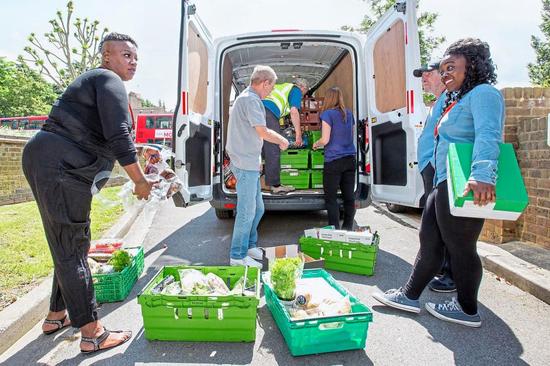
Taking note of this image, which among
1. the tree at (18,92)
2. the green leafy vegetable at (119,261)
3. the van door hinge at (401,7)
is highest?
the tree at (18,92)

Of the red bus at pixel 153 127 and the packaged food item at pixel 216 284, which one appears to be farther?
the red bus at pixel 153 127

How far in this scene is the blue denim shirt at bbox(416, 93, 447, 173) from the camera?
2976mm

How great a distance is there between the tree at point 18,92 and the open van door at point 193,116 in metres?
39.6

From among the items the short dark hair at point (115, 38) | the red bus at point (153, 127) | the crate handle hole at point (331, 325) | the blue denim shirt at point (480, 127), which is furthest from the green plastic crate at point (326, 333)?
the red bus at point (153, 127)

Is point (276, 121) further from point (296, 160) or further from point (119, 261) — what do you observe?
point (119, 261)

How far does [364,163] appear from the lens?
4906 mm

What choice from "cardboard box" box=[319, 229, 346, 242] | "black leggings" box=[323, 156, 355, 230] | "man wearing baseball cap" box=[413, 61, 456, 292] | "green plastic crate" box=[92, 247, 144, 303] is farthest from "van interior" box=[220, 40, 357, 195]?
"green plastic crate" box=[92, 247, 144, 303]

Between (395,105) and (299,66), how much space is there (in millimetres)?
3324

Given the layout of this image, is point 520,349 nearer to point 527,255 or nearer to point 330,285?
point 330,285

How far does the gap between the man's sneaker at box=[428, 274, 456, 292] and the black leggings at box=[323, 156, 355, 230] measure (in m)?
1.47

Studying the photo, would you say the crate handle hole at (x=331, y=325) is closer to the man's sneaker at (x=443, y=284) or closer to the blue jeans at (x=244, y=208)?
the man's sneaker at (x=443, y=284)

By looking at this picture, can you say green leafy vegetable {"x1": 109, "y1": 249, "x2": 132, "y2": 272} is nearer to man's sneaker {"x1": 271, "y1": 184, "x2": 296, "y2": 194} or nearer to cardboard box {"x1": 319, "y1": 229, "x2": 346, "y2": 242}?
cardboard box {"x1": 319, "y1": 229, "x2": 346, "y2": 242}

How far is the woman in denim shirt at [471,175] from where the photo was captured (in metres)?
2.14

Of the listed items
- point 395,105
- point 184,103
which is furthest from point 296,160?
point 184,103
